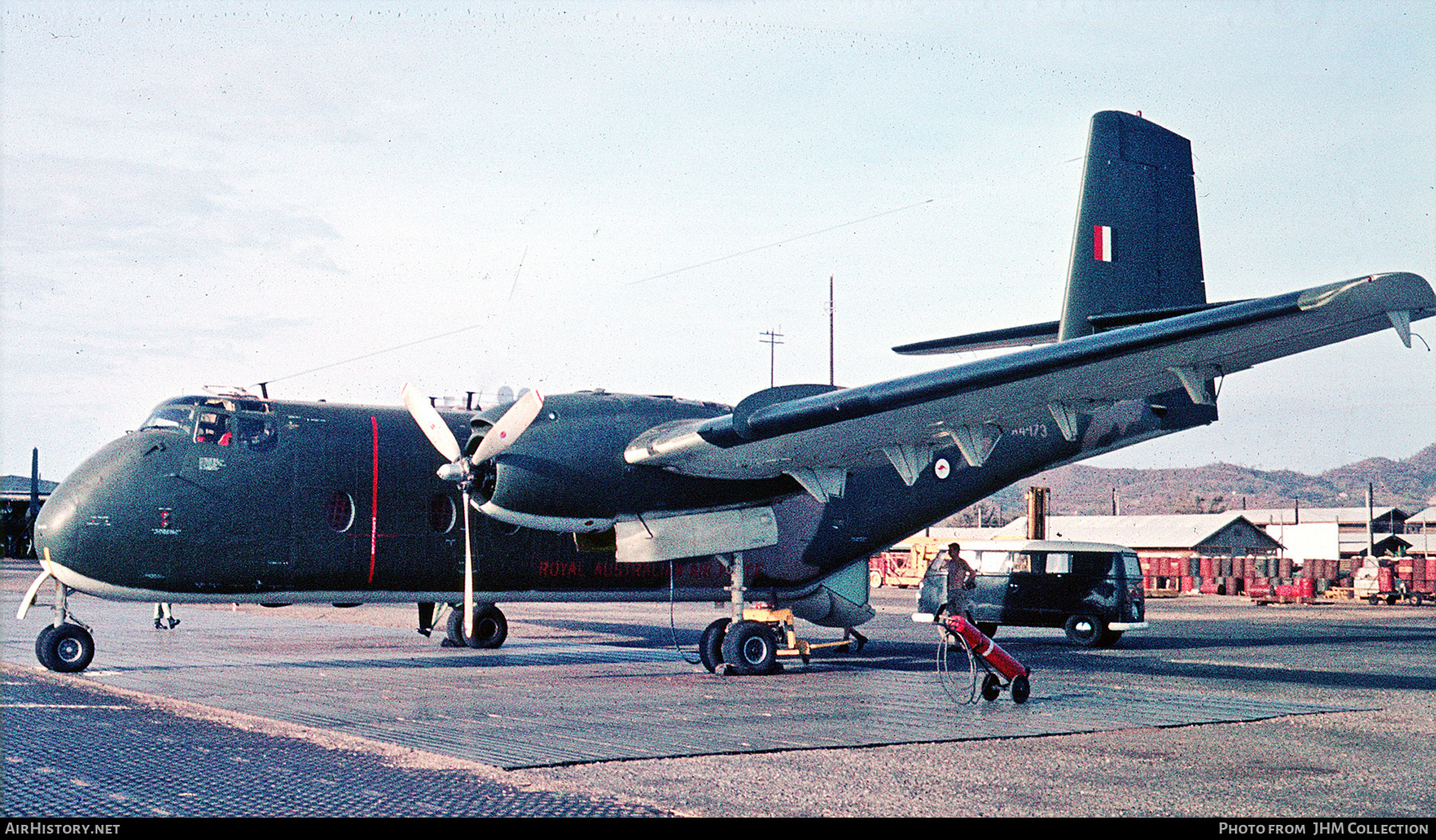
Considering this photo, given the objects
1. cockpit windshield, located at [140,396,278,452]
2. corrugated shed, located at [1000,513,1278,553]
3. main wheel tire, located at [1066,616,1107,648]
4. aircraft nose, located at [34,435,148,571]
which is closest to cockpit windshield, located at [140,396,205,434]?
cockpit windshield, located at [140,396,278,452]

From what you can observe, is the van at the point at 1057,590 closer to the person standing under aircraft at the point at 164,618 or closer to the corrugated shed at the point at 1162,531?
the person standing under aircraft at the point at 164,618

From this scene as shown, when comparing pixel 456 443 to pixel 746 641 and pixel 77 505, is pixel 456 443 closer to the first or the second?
pixel 77 505

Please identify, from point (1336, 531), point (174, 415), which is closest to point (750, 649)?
point (174, 415)

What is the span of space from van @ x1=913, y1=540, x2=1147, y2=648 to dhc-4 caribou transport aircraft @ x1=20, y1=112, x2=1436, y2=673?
4664 mm

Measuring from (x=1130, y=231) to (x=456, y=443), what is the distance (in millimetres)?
12017

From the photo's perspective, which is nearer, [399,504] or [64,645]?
[64,645]

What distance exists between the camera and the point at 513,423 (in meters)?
16.9

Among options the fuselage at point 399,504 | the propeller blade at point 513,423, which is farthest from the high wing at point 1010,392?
the propeller blade at point 513,423

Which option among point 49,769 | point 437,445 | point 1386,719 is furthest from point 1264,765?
point 437,445

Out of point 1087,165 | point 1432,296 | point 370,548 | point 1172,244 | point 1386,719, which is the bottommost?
point 1386,719

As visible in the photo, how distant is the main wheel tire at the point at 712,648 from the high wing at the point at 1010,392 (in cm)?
244

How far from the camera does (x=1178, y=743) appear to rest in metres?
11.2
